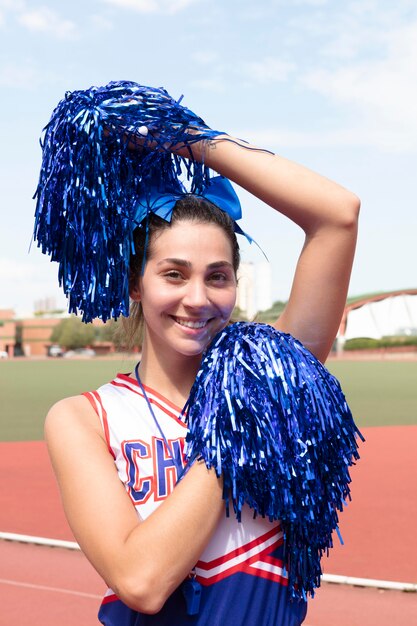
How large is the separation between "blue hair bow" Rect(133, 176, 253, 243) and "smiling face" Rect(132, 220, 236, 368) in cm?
5

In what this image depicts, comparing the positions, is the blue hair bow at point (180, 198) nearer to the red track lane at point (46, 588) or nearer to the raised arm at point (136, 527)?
the raised arm at point (136, 527)

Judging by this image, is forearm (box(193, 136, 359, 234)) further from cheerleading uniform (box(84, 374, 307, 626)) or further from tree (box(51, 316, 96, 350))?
tree (box(51, 316, 96, 350))

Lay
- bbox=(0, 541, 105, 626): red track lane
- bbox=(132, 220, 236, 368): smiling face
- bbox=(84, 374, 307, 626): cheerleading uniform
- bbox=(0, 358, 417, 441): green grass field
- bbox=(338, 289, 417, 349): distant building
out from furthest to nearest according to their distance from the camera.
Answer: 1. bbox=(338, 289, 417, 349): distant building
2. bbox=(0, 358, 417, 441): green grass field
3. bbox=(0, 541, 105, 626): red track lane
4. bbox=(132, 220, 236, 368): smiling face
5. bbox=(84, 374, 307, 626): cheerleading uniform

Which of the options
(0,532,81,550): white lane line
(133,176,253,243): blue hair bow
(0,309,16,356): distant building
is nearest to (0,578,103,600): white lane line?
(0,532,81,550): white lane line

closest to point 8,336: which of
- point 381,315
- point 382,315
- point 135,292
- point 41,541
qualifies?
point 381,315

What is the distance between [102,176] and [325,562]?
180 inches

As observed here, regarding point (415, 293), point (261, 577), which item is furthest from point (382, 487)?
point (415, 293)

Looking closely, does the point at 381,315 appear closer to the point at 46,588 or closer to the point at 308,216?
the point at 46,588

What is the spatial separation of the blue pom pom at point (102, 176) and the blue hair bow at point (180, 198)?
0.02 metres

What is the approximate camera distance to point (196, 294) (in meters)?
1.51

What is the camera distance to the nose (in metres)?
1.50

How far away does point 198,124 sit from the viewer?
4.90 feet

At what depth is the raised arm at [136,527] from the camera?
1294 millimetres

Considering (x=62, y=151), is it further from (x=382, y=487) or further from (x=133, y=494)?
(x=382, y=487)
